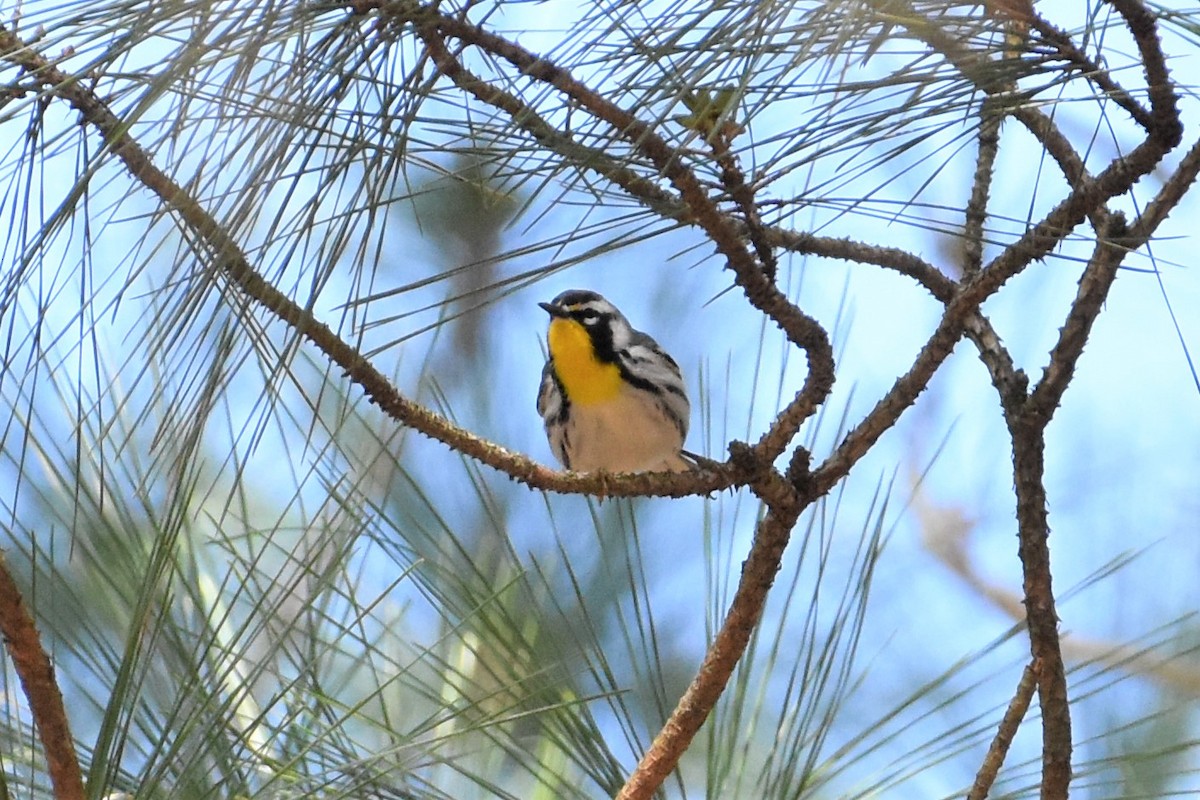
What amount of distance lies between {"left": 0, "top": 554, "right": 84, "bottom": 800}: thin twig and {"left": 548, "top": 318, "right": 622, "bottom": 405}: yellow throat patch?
1282 mm

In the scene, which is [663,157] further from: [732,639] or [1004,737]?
[1004,737]

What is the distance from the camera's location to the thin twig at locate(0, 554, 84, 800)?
2.71 ft

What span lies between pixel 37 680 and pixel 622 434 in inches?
51.7

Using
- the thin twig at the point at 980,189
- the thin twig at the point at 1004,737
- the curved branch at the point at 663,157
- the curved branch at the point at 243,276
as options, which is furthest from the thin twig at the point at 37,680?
the thin twig at the point at 980,189

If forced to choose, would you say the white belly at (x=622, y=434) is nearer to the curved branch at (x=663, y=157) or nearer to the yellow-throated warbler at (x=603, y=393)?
the yellow-throated warbler at (x=603, y=393)

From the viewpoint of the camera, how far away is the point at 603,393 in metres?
2.06

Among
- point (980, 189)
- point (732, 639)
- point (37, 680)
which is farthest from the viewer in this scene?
point (980, 189)

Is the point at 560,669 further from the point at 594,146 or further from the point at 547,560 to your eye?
the point at 594,146

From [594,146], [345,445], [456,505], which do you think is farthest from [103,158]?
[456,505]

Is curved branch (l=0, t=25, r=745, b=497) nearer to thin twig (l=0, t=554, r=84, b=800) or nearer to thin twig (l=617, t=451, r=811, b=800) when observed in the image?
thin twig (l=617, t=451, r=811, b=800)

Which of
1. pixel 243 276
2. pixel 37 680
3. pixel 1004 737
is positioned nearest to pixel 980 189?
pixel 1004 737

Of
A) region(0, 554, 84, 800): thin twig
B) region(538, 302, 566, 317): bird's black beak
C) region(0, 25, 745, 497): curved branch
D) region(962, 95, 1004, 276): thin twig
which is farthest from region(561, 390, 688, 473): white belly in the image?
region(0, 554, 84, 800): thin twig

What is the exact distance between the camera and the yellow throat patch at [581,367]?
2.06 meters

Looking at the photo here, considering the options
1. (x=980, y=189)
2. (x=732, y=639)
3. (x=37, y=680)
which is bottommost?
(x=37, y=680)
